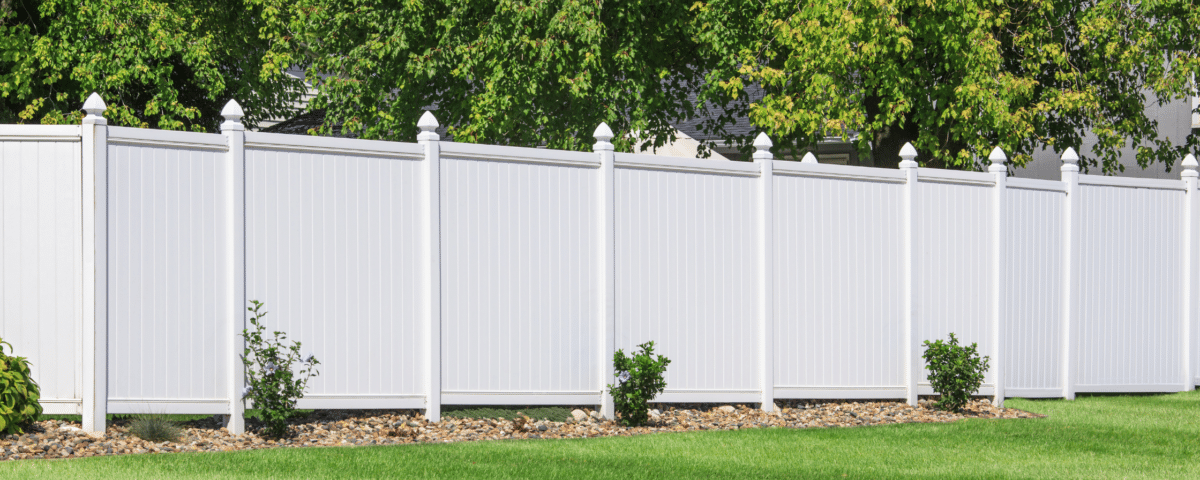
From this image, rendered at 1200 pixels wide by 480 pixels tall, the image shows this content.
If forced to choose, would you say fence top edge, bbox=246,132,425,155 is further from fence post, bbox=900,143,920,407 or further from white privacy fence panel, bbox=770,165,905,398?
fence post, bbox=900,143,920,407

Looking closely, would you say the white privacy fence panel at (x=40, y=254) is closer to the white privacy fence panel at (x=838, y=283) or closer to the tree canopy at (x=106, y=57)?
the white privacy fence panel at (x=838, y=283)

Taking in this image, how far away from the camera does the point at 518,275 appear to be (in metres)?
8.26

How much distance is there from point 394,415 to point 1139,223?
725cm

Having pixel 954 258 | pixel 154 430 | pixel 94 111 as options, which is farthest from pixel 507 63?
pixel 154 430

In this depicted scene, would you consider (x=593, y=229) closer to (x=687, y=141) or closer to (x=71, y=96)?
(x=687, y=141)

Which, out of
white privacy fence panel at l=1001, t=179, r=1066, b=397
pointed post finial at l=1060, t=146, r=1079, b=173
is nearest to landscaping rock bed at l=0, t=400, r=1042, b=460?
white privacy fence panel at l=1001, t=179, r=1066, b=397

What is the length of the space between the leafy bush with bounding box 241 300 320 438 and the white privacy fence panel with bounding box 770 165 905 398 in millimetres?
3737

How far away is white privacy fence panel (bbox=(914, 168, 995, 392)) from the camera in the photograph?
390 inches

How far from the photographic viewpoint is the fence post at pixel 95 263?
6.88 metres

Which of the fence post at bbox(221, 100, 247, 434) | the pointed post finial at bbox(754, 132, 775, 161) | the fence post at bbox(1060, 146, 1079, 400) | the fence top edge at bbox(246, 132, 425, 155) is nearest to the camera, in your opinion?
the fence post at bbox(221, 100, 247, 434)

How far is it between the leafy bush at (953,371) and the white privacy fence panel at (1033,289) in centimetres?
70

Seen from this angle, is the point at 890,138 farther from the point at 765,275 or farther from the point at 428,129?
the point at 428,129

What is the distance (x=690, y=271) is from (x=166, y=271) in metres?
3.64

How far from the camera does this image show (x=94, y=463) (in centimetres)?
620
